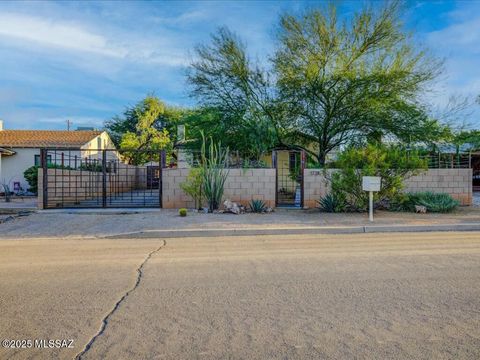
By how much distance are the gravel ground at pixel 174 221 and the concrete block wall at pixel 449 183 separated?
82.8 inches

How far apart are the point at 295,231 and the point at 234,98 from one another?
1126 cm

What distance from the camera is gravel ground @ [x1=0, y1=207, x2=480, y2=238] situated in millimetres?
10547

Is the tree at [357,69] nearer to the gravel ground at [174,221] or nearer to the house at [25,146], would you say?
the gravel ground at [174,221]

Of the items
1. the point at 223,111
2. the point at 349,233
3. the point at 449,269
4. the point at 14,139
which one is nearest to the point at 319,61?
the point at 223,111

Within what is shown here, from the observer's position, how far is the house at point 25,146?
3008 centimetres

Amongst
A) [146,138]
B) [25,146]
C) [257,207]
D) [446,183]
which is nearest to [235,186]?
[257,207]

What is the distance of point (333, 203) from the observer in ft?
45.1

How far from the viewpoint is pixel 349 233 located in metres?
10.4

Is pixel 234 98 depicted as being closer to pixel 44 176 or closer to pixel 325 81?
pixel 325 81

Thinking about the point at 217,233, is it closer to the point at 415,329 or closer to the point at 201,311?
the point at 201,311

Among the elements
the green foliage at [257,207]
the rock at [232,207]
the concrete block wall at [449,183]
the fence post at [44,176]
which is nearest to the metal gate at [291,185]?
the green foliage at [257,207]

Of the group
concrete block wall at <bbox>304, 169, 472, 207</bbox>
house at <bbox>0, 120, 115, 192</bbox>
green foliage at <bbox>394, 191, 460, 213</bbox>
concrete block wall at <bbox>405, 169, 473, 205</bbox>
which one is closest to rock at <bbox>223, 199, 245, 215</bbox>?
green foliage at <bbox>394, 191, 460, 213</bbox>

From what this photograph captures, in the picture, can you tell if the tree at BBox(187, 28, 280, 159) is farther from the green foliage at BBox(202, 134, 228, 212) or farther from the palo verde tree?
the green foliage at BBox(202, 134, 228, 212)

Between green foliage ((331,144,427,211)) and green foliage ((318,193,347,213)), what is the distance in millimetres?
154
